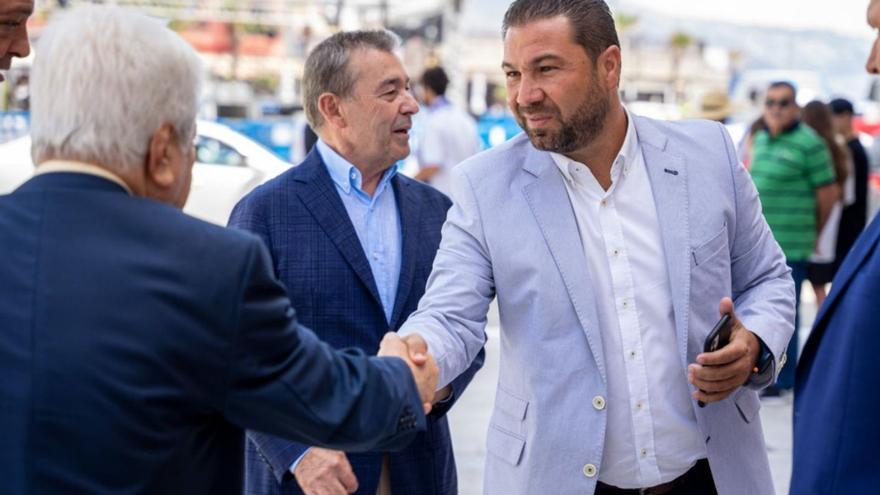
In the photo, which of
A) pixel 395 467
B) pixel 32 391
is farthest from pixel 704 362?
pixel 32 391

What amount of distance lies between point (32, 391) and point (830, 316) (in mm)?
1549

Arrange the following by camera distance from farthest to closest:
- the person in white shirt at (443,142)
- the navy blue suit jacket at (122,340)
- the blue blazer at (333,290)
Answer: the person in white shirt at (443,142)
the blue blazer at (333,290)
the navy blue suit jacket at (122,340)

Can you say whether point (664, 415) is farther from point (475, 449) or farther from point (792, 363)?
point (792, 363)

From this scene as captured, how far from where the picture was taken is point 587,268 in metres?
3.08

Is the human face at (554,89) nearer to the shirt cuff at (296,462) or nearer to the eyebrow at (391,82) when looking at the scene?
the eyebrow at (391,82)

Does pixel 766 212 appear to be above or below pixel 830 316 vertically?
below

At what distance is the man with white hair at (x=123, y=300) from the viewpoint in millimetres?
1997

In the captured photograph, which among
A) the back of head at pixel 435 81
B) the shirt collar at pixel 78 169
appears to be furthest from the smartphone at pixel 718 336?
the back of head at pixel 435 81

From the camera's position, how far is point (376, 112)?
4.01 m

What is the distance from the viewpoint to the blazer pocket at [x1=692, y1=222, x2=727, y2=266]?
3107mm

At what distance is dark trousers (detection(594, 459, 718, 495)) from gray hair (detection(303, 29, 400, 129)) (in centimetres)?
158

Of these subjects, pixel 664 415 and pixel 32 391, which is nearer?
pixel 32 391

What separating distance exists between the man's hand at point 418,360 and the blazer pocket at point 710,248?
0.71 m

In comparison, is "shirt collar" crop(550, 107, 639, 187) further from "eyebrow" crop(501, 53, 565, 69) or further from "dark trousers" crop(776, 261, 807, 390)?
"dark trousers" crop(776, 261, 807, 390)
